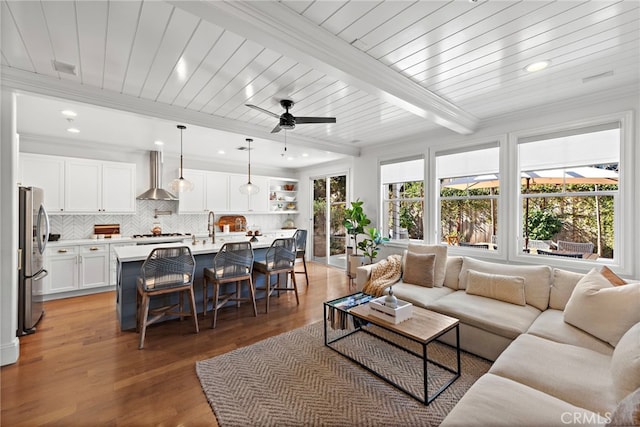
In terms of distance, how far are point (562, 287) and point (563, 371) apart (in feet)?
4.42

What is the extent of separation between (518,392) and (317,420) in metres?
1.20

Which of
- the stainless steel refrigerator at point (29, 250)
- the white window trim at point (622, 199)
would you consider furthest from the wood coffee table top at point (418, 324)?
the stainless steel refrigerator at point (29, 250)

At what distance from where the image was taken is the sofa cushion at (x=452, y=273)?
3342mm

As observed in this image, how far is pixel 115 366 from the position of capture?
240 centimetres

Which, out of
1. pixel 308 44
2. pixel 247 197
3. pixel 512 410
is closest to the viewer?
pixel 512 410

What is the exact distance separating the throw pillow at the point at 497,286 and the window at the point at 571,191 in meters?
1.01

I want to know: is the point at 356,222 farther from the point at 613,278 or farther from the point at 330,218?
the point at 613,278

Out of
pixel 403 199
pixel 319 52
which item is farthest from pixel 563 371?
pixel 403 199

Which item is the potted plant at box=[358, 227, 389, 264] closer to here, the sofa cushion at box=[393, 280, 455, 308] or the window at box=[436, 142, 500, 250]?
the window at box=[436, 142, 500, 250]

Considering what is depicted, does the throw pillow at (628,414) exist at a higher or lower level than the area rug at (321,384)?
higher

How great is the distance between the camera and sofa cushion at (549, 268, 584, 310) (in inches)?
102

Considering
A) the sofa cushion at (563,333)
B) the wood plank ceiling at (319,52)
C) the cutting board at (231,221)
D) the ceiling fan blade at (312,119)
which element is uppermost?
A: the wood plank ceiling at (319,52)

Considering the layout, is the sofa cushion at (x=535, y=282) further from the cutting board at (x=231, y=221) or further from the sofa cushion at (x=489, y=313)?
the cutting board at (x=231, y=221)

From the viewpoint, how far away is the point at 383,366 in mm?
2393
